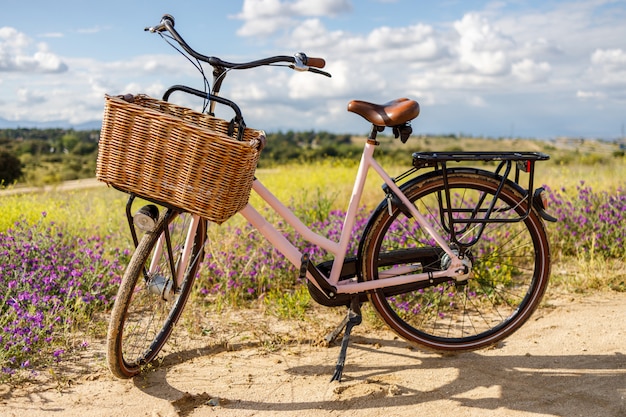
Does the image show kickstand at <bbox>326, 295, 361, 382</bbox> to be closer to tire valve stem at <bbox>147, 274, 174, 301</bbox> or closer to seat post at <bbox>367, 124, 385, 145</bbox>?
seat post at <bbox>367, 124, 385, 145</bbox>

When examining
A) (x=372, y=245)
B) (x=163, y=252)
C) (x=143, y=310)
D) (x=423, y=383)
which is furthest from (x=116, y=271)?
(x=423, y=383)

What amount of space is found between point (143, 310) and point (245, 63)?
86.8 inches

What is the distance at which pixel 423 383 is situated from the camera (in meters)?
3.51

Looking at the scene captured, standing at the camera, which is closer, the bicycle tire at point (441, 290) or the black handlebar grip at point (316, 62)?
the black handlebar grip at point (316, 62)

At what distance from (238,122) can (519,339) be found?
2.43 meters

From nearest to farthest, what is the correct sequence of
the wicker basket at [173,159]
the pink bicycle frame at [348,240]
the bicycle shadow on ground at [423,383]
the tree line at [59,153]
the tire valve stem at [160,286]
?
the wicker basket at [173,159]
the bicycle shadow on ground at [423,383]
the tire valve stem at [160,286]
the pink bicycle frame at [348,240]
the tree line at [59,153]

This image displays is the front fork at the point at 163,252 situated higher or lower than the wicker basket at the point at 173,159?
lower

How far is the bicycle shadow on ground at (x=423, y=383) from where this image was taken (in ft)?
10.7

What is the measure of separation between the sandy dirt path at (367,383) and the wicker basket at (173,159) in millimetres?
1112

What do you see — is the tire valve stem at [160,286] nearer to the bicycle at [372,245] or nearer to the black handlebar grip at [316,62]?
the bicycle at [372,245]

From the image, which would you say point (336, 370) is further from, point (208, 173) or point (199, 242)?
point (208, 173)

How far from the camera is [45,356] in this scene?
3.84 meters

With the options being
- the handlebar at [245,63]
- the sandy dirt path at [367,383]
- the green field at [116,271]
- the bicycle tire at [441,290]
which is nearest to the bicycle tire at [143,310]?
the sandy dirt path at [367,383]

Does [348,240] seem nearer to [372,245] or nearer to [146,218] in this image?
[372,245]
